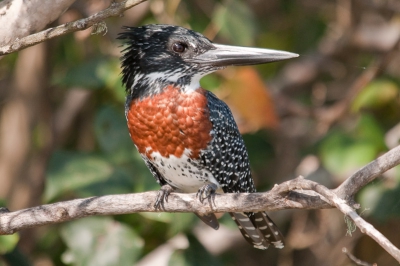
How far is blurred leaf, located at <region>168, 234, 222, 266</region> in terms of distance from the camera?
3760 millimetres

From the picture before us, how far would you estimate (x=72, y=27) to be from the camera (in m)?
2.28

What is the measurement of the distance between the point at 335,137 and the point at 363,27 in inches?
58.5

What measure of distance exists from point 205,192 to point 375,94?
1911mm

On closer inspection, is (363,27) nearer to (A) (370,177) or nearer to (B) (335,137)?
(B) (335,137)

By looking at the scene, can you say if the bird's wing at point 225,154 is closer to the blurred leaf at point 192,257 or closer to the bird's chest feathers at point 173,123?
the bird's chest feathers at point 173,123

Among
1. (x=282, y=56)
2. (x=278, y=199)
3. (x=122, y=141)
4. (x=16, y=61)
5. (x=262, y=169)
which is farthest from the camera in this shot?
(x=262, y=169)

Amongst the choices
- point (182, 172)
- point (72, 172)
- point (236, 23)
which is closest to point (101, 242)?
point (72, 172)

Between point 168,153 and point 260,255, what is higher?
point 168,153

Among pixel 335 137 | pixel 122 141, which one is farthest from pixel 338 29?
pixel 122 141

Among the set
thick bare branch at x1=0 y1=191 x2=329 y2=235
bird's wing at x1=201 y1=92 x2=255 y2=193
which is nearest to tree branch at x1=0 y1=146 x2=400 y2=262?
thick bare branch at x1=0 y1=191 x2=329 y2=235

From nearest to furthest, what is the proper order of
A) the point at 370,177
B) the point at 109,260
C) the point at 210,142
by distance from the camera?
the point at 370,177
the point at 210,142
the point at 109,260

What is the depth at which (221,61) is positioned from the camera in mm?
3170

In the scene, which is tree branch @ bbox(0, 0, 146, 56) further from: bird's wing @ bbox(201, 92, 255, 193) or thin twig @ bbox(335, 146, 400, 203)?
bird's wing @ bbox(201, 92, 255, 193)

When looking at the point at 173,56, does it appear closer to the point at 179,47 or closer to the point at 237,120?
the point at 179,47
